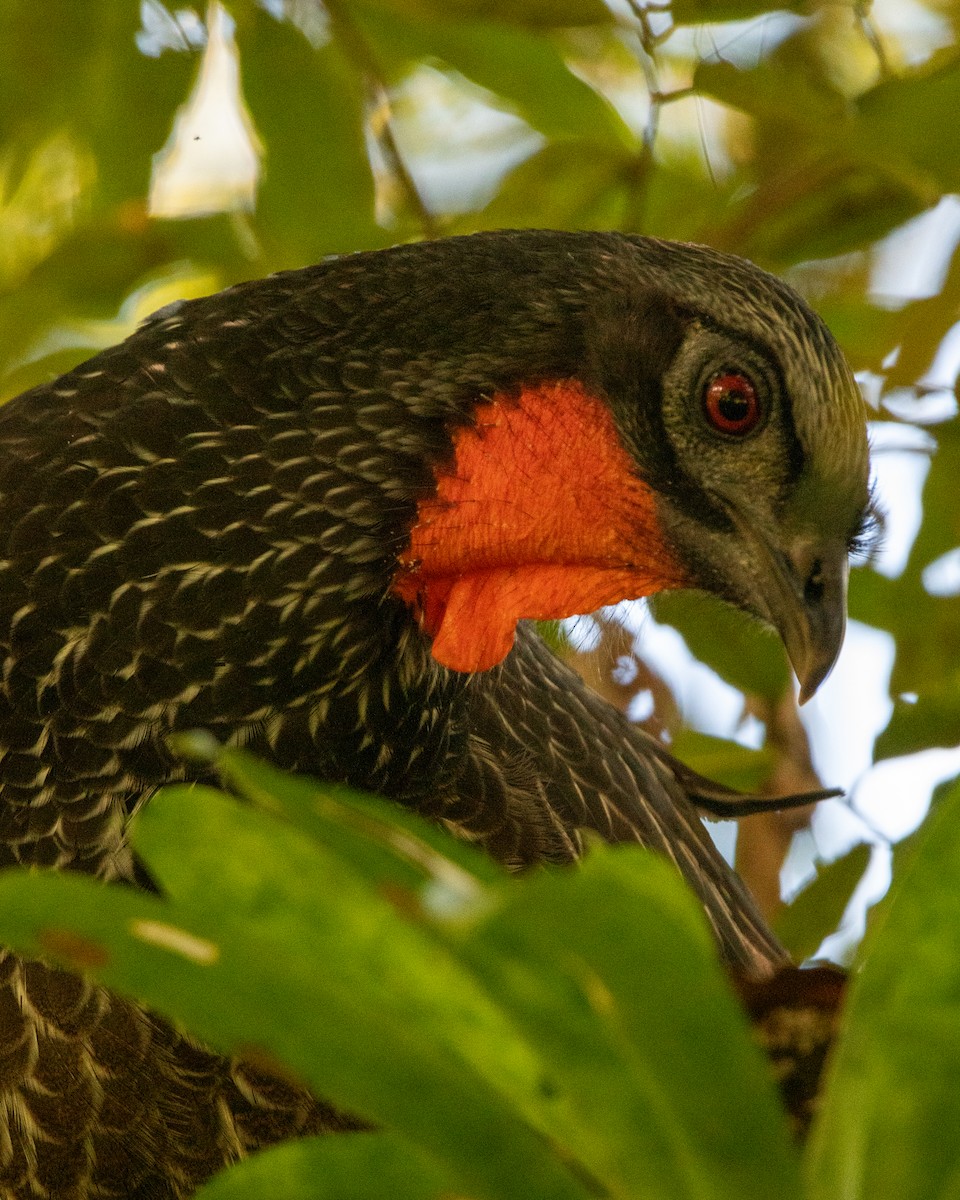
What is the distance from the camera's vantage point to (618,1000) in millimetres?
689

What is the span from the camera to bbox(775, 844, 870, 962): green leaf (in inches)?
92.9

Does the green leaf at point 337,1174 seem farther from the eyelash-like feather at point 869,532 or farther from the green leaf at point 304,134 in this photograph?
the green leaf at point 304,134

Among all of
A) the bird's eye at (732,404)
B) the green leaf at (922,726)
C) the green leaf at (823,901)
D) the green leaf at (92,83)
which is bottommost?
the green leaf at (823,901)

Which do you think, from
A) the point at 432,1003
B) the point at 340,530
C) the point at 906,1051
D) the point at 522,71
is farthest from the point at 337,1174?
the point at 522,71

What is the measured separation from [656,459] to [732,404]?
0.40 feet

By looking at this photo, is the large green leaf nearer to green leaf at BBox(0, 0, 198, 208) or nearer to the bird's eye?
the bird's eye

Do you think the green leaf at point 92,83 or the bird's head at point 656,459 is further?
the green leaf at point 92,83

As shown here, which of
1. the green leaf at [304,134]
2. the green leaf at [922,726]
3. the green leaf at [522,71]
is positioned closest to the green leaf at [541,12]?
the green leaf at [522,71]

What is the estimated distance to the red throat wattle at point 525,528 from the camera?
200cm

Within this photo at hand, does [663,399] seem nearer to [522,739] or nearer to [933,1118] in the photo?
[522,739]

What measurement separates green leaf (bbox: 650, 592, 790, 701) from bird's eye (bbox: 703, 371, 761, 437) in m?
0.34

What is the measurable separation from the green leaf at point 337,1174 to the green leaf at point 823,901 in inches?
67.3

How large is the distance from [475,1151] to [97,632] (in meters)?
1.31

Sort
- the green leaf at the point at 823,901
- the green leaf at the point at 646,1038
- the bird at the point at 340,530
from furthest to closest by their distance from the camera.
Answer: the green leaf at the point at 823,901 < the bird at the point at 340,530 < the green leaf at the point at 646,1038
